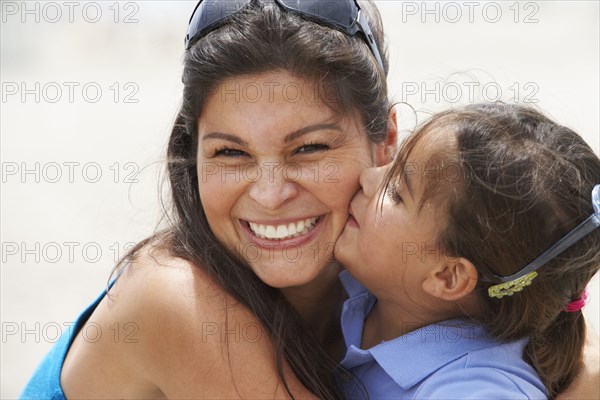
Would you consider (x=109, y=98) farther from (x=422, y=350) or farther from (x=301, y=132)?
(x=422, y=350)

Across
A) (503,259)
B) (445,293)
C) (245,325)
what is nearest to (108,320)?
(245,325)

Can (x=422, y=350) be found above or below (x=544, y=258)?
below

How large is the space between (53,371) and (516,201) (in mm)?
1957

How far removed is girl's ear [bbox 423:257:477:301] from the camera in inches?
115

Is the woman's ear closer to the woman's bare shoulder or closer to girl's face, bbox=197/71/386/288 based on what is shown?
girl's face, bbox=197/71/386/288

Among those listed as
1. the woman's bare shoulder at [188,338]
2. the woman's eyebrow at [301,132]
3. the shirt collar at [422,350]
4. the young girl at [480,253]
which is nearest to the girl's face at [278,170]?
the woman's eyebrow at [301,132]

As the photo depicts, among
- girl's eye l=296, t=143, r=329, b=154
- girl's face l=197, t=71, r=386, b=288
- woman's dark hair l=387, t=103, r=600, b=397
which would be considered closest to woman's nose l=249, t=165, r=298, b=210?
girl's face l=197, t=71, r=386, b=288

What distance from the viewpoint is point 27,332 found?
20.5 feet

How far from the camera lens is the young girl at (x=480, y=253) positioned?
2.77m

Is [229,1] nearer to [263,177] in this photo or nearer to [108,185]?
[263,177]

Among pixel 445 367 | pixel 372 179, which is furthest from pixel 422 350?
pixel 372 179

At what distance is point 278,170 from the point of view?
312cm

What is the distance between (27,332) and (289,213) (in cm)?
370

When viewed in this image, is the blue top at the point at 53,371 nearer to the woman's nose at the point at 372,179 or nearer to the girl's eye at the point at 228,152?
the girl's eye at the point at 228,152
